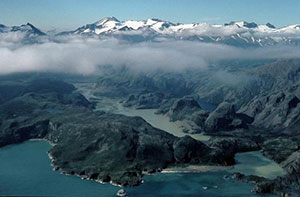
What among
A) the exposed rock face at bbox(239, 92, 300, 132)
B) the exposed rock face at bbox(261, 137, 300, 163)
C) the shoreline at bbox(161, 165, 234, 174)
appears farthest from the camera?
the exposed rock face at bbox(239, 92, 300, 132)

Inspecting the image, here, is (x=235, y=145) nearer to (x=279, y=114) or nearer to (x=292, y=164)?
(x=292, y=164)

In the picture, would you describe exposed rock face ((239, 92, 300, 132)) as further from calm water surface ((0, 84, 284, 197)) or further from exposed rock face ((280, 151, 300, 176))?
exposed rock face ((280, 151, 300, 176))

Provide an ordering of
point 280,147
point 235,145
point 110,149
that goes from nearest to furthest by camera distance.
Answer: point 110,149 → point 235,145 → point 280,147

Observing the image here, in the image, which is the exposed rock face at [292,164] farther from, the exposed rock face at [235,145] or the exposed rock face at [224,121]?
the exposed rock face at [224,121]

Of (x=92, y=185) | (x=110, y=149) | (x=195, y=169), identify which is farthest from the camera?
(x=110, y=149)

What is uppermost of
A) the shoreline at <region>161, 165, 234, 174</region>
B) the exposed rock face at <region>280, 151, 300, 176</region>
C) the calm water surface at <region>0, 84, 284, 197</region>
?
the exposed rock face at <region>280, 151, 300, 176</region>

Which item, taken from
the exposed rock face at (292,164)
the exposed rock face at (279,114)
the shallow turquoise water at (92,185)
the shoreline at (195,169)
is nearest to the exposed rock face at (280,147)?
the exposed rock face at (292,164)

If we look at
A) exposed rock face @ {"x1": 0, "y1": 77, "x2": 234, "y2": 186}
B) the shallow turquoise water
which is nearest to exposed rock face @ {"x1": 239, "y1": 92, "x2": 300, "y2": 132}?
exposed rock face @ {"x1": 0, "y1": 77, "x2": 234, "y2": 186}

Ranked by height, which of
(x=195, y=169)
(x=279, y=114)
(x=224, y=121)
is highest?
(x=279, y=114)

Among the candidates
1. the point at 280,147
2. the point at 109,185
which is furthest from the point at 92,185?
the point at 280,147
